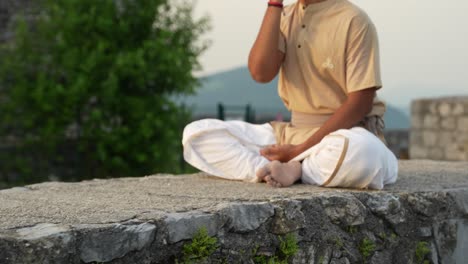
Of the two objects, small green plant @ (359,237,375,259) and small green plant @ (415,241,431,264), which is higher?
small green plant @ (359,237,375,259)

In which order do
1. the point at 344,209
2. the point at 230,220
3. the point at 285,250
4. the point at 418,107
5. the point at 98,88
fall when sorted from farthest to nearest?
the point at 418,107 → the point at 98,88 → the point at 344,209 → the point at 285,250 → the point at 230,220

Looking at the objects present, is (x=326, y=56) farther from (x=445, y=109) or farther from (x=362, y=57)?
(x=445, y=109)

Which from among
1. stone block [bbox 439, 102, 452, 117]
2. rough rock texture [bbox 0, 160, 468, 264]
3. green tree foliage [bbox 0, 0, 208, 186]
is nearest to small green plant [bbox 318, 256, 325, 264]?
rough rock texture [bbox 0, 160, 468, 264]

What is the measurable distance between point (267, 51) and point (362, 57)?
49cm

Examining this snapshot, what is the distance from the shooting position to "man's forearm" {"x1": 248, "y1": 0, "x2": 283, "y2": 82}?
14.0ft

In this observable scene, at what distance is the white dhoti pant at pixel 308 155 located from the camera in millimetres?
4094

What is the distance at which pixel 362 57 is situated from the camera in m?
4.24

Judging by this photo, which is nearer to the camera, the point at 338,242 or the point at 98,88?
the point at 338,242

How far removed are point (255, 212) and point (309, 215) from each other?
1.07ft

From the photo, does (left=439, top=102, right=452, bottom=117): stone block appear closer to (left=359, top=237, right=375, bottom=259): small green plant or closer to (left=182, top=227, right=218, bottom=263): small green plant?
(left=359, top=237, right=375, bottom=259): small green plant

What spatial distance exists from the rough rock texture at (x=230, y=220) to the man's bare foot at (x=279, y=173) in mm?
80

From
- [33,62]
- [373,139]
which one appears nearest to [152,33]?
→ [33,62]

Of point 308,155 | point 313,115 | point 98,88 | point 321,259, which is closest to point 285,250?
point 321,259

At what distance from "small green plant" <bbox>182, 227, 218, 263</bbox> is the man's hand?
3.95 feet
